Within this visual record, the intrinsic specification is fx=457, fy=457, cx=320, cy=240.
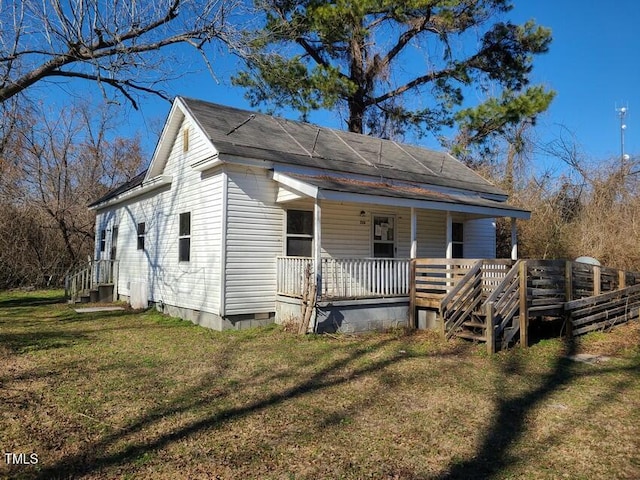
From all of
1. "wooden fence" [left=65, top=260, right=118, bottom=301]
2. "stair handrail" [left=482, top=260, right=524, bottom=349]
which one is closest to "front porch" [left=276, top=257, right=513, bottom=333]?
"stair handrail" [left=482, top=260, right=524, bottom=349]

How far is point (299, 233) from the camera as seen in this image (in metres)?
10.5

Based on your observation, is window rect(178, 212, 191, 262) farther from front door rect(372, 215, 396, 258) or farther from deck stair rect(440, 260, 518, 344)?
deck stair rect(440, 260, 518, 344)

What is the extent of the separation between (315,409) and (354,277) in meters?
5.01

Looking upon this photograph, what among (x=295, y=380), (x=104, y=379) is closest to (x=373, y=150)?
(x=295, y=380)

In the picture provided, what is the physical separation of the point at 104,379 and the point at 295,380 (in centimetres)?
249

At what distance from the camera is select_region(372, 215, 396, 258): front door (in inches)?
466

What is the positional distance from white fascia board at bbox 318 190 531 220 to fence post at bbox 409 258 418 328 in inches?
51.4

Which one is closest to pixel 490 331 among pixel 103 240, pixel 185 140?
pixel 185 140

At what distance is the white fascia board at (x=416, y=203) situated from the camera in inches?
353

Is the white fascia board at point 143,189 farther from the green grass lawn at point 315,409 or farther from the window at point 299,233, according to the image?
the green grass lawn at point 315,409

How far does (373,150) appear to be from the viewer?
13.6 m

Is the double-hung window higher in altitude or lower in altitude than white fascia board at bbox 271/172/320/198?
lower

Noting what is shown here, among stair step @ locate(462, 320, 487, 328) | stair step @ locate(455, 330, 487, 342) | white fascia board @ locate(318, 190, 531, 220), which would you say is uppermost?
white fascia board @ locate(318, 190, 531, 220)

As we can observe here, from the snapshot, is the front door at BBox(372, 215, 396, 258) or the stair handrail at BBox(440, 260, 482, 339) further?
the front door at BBox(372, 215, 396, 258)
